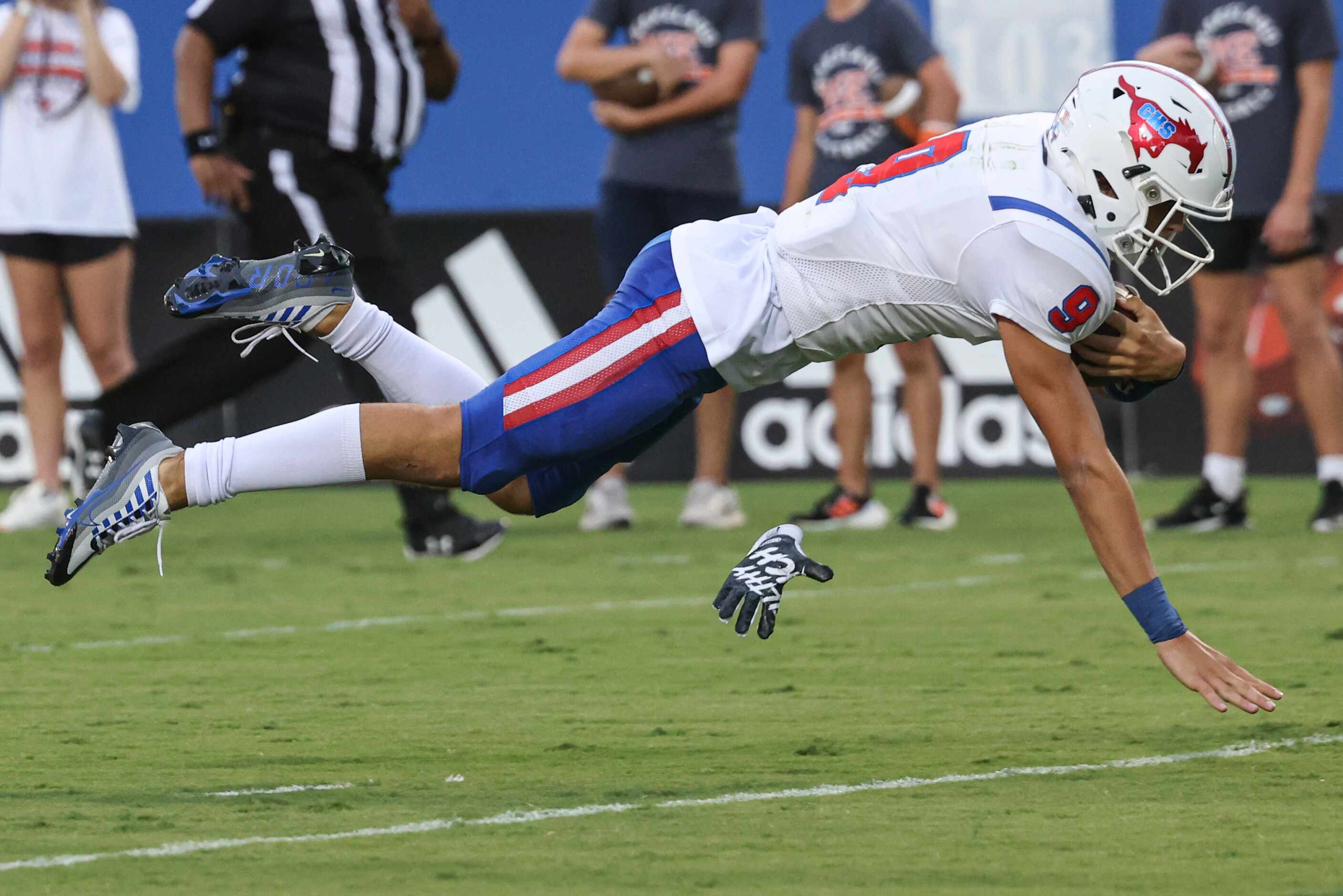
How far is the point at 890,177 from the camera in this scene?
14.0ft

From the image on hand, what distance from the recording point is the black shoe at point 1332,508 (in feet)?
26.0

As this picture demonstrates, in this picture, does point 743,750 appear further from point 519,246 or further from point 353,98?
point 519,246

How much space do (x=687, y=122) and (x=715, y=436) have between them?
126cm

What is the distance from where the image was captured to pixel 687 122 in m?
8.41

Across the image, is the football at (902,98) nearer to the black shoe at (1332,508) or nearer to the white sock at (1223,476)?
the white sock at (1223,476)

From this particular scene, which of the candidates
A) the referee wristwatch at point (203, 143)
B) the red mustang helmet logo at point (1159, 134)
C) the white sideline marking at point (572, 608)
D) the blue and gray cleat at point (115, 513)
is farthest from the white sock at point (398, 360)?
the referee wristwatch at point (203, 143)

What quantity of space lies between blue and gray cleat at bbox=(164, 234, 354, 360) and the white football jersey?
0.77 m

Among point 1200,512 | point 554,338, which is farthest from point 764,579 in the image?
point 554,338

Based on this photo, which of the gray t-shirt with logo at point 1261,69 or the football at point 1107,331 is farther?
the gray t-shirt with logo at point 1261,69

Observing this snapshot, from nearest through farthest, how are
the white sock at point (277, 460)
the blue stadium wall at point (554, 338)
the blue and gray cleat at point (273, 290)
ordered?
the white sock at point (277, 460)
the blue and gray cleat at point (273, 290)
the blue stadium wall at point (554, 338)

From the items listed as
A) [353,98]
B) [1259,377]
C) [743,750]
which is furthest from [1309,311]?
[743,750]

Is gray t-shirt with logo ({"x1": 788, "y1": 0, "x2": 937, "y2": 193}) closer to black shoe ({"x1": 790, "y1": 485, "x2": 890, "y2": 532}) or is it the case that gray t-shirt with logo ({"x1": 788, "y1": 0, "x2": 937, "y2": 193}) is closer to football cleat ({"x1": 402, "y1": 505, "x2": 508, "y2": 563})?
black shoe ({"x1": 790, "y1": 485, "x2": 890, "y2": 532})

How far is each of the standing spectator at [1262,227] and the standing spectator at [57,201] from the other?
4.16 m

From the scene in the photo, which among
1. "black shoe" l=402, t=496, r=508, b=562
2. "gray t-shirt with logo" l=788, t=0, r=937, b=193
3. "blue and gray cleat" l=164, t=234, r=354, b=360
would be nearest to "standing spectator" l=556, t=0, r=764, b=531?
"gray t-shirt with logo" l=788, t=0, r=937, b=193
